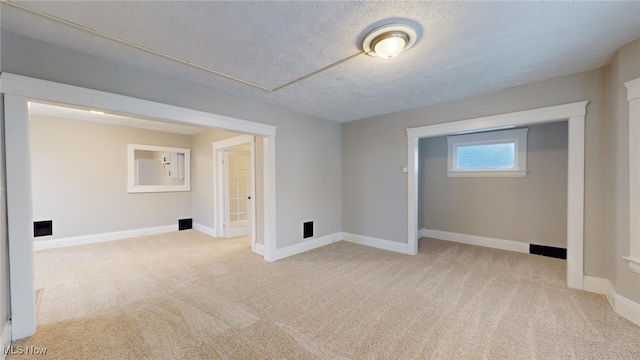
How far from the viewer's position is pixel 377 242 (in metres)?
4.34

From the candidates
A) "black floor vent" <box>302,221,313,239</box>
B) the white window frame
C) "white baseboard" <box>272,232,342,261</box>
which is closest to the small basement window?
"white baseboard" <box>272,232,342,261</box>

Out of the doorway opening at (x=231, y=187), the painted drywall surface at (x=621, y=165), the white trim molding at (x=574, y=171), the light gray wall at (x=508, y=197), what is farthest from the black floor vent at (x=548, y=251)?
the doorway opening at (x=231, y=187)

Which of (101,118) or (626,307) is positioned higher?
(101,118)

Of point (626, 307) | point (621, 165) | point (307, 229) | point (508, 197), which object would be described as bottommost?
point (626, 307)

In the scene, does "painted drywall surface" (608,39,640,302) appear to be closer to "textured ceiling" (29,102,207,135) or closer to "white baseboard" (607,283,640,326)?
"white baseboard" (607,283,640,326)

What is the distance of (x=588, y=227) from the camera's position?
2.59m

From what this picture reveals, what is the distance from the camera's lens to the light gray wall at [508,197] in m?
3.71

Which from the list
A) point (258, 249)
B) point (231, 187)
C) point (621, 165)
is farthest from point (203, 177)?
point (621, 165)

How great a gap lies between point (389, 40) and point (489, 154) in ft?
12.0

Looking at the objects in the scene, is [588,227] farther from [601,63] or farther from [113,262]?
[113,262]

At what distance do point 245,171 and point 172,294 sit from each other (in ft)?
11.1

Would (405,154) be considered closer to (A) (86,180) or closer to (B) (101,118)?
(B) (101,118)

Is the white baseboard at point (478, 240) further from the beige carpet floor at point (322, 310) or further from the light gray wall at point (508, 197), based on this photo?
the beige carpet floor at point (322, 310)

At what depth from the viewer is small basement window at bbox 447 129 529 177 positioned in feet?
13.1
